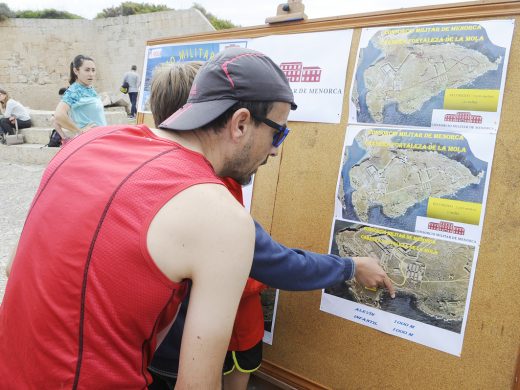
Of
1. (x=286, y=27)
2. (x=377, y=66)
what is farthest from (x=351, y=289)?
(x=286, y=27)

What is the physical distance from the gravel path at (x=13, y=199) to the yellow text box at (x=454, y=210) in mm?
3055

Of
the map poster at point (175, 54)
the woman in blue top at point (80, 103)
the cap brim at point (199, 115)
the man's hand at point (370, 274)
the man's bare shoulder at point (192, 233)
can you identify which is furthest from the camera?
the woman in blue top at point (80, 103)

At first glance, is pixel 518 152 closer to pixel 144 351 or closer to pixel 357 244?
pixel 357 244

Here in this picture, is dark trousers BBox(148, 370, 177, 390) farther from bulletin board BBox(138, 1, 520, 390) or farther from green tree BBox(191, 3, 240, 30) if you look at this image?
green tree BBox(191, 3, 240, 30)

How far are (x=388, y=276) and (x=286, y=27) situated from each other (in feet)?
3.87

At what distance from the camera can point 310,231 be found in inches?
66.4

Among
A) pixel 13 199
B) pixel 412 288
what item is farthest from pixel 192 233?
pixel 13 199

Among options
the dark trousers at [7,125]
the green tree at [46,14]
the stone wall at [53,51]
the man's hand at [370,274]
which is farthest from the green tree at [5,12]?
the man's hand at [370,274]

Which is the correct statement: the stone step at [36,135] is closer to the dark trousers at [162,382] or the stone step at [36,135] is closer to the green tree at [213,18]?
the dark trousers at [162,382]

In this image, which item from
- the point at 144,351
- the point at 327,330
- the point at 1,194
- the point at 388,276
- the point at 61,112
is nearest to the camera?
the point at 144,351

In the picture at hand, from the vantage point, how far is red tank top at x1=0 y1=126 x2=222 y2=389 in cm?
84

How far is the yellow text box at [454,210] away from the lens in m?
1.30

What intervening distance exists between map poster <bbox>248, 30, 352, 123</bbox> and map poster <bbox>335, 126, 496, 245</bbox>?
0.17 metres

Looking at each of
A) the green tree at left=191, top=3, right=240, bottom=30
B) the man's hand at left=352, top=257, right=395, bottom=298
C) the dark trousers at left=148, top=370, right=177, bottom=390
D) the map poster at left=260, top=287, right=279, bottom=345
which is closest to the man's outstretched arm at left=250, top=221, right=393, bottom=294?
the man's hand at left=352, top=257, right=395, bottom=298
